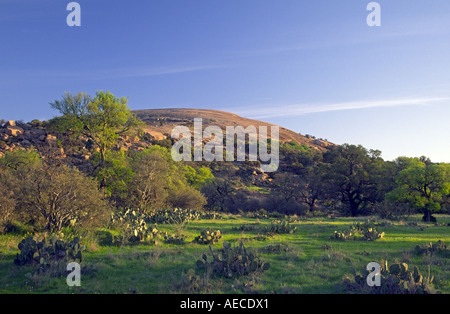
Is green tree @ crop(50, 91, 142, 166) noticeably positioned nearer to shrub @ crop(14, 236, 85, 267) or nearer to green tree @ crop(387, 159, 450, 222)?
shrub @ crop(14, 236, 85, 267)

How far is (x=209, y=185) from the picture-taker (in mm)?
38812

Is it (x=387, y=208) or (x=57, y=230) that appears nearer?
(x=57, y=230)

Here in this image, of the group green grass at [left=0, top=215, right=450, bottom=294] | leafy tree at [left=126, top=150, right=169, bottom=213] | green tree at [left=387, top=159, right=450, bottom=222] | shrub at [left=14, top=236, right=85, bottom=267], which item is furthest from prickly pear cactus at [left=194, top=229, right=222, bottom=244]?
green tree at [left=387, top=159, right=450, bottom=222]

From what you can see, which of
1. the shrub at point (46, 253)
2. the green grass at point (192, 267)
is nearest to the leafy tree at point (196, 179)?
the green grass at point (192, 267)

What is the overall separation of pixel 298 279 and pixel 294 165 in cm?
5637

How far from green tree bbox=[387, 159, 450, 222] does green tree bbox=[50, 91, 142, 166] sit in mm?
28593

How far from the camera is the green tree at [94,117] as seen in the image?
90.2ft

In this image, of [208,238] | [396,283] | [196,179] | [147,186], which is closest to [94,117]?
[147,186]

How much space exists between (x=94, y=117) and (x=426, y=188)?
32.9 meters

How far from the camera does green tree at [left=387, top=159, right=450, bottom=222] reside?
26.5 metres

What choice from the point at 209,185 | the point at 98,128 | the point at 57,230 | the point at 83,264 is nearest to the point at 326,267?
the point at 83,264
